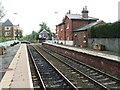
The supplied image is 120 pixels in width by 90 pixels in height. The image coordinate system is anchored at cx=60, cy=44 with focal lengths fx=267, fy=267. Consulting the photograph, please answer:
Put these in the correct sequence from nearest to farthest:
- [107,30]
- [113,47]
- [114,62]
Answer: [114,62], [113,47], [107,30]

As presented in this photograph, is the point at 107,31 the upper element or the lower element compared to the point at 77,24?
lower

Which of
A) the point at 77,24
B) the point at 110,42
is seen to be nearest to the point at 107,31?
the point at 110,42

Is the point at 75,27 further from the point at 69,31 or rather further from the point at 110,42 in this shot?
the point at 110,42

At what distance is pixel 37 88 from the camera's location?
489 inches

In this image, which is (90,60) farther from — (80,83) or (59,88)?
(59,88)

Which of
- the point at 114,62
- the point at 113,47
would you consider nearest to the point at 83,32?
the point at 113,47

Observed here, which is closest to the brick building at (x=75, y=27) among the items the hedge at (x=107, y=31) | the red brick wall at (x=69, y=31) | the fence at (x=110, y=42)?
the red brick wall at (x=69, y=31)

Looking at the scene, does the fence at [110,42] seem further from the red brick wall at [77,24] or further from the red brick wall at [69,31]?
the red brick wall at [77,24]

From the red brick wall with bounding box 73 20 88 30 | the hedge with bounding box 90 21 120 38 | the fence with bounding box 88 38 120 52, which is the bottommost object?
the fence with bounding box 88 38 120 52

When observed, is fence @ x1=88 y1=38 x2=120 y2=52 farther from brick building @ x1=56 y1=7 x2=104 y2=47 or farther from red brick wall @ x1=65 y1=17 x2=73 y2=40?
red brick wall @ x1=65 y1=17 x2=73 y2=40

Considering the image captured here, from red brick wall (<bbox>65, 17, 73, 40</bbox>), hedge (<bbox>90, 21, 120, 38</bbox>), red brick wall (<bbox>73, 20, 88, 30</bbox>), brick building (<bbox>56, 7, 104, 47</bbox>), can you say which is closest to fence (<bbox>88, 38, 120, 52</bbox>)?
hedge (<bbox>90, 21, 120, 38</bbox>)

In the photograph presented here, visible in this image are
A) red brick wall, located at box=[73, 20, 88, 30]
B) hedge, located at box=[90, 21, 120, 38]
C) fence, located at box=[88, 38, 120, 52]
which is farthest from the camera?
red brick wall, located at box=[73, 20, 88, 30]

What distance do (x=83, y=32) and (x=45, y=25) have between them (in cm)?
10127

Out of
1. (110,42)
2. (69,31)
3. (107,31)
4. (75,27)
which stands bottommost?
(110,42)
